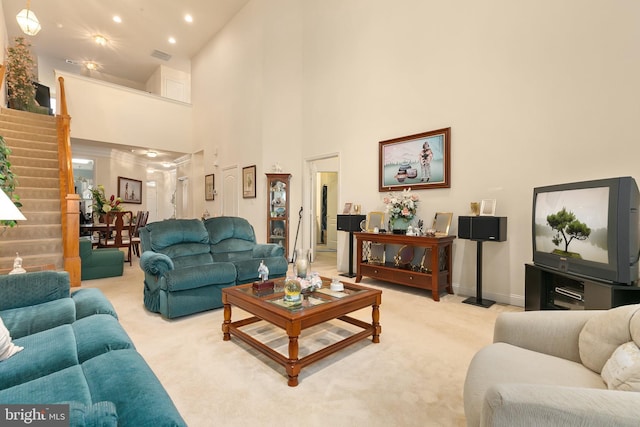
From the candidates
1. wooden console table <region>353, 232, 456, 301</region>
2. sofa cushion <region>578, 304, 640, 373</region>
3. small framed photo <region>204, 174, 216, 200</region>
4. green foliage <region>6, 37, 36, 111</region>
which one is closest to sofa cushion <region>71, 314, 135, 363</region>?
sofa cushion <region>578, 304, 640, 373</region>

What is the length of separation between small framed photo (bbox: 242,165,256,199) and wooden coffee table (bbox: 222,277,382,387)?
388 centimetres

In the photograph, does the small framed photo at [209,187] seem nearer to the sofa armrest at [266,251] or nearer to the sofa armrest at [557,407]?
the sofa armrest at [266,251]

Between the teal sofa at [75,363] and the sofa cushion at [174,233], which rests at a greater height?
the sofa cushion at [174,233]

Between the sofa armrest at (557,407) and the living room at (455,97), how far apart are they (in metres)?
2.33

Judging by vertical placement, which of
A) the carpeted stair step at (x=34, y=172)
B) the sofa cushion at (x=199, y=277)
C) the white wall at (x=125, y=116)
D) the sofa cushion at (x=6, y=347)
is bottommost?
the sofa cushion at (x=199, y=277)

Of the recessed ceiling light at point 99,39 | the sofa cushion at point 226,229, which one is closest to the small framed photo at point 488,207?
the sofa cushion at point 226,229

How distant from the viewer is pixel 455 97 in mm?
3988

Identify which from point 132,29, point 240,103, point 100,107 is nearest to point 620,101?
point 240,103

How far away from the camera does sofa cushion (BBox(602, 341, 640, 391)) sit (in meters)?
0.99

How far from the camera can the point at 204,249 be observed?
3.82 m

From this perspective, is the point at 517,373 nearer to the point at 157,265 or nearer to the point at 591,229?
the point at 591,229

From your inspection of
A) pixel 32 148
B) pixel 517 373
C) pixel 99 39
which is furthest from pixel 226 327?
pixel 99 39

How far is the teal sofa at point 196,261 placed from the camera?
121 inches

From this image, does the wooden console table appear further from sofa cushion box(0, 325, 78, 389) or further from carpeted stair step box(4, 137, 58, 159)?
carpeted stair step box(4, 137, 58, 159)
